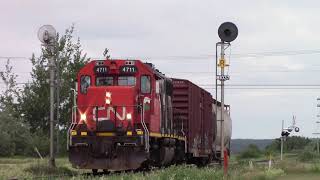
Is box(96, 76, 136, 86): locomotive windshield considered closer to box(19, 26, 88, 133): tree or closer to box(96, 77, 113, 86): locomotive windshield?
box(96, 77, 113, 86): locomotive windshield

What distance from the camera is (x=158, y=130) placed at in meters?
23.3

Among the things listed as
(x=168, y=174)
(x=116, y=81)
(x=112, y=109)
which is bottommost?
(x=168, y=174)

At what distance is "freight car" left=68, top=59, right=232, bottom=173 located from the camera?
21344mm

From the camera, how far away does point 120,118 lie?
21.8m

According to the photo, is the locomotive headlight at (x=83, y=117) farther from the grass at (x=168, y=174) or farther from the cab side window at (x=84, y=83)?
the grass at (x=168, y=174)

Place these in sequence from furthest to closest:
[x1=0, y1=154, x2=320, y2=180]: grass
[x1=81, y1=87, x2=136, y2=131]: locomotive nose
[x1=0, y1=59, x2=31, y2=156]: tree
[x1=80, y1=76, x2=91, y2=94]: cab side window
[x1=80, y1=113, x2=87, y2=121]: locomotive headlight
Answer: [x1=0, y1=59, x2=31, y2=156]: tree < [x1=80, y1=76, x2=91, y2=94]: cab side window < [x1=80, y1=113, x2=87, y2=121]: locomotive headlight < [x1=81, y1=87, x2=136, y2=131]: locomotive nose < [x1=0, y1=154, x2=320, y2=180]: grass

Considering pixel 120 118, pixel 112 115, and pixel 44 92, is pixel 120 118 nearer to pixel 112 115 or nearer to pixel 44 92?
pixel 112 115

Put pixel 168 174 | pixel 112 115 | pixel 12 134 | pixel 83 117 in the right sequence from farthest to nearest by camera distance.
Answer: pixel 12 134 < pixel 83 117 < pixel 112 115 < pixel 168 174

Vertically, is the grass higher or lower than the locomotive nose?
lower

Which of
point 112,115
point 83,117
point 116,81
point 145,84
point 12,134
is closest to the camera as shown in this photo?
point 112,115

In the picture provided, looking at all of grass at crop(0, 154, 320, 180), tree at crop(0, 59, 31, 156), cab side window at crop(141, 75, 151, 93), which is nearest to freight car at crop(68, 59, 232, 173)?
cab side window at crop(141, 75, 151, 93)

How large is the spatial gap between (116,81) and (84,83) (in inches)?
46.6

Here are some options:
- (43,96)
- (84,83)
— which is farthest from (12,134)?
(84,83)

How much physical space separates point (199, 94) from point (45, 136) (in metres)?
32.4
